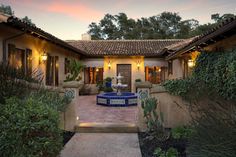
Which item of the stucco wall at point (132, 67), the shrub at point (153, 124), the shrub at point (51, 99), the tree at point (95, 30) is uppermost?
the tree at point (95, 30)

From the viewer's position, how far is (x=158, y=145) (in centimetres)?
632

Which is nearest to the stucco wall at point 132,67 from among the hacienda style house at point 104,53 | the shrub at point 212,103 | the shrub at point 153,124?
the hacienda style house at point 104,53

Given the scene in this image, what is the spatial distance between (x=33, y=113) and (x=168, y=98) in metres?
4.79

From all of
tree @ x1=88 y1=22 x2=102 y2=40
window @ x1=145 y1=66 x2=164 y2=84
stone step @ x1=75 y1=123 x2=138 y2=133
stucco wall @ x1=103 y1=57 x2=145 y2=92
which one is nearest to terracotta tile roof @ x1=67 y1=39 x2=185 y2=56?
stucco wall @ x1=103 y1=57 x2=145 y2=92

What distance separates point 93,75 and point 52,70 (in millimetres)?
8436

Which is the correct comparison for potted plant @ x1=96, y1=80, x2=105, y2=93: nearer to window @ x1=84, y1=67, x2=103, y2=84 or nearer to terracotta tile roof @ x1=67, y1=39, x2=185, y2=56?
window @ x1=84, y1=67, x2=103, y2=84

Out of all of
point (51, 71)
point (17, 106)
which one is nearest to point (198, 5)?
point (51, 71)

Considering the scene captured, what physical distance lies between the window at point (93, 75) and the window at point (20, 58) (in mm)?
11529

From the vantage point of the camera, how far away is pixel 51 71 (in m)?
15.2

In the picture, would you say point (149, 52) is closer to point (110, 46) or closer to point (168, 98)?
point (110, 46)

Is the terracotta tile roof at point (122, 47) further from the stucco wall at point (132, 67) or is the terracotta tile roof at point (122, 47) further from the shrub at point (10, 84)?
the shrub at point (10, 84)

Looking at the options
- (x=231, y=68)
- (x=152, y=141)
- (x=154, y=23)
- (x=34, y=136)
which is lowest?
(x=152, y=141)

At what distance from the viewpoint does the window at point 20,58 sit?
10.2 metres

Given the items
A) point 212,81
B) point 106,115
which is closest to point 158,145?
point 212,81
